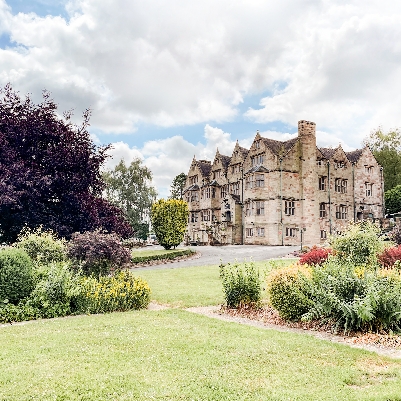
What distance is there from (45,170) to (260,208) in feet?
93.9

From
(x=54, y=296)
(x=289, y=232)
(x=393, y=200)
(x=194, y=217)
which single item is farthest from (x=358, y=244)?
(x=393, y=200)

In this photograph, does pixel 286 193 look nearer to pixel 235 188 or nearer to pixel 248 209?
pixel 248 209

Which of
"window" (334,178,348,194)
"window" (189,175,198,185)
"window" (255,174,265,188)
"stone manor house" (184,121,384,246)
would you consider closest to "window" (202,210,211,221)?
"stone manor house" (184,121,384,246)

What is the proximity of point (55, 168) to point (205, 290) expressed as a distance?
36.2 feet

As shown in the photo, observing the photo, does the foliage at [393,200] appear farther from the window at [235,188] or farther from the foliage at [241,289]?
the foliage at [241,289]

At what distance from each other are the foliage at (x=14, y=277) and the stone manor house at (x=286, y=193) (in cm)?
3511

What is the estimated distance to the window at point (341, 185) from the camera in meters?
50.7

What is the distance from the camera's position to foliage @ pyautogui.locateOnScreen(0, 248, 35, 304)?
465 inches

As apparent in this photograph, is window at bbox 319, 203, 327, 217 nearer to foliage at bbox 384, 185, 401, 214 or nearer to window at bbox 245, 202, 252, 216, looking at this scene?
window at bbox 245, 202, 252, 216

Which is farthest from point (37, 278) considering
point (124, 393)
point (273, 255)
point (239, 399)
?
point (273, 255)

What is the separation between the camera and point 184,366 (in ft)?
21.0

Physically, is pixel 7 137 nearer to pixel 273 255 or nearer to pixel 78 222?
pixel 78 222

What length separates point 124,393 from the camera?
5.41 meters

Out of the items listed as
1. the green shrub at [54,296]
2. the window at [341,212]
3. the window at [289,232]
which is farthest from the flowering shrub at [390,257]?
the window at [341,212]
